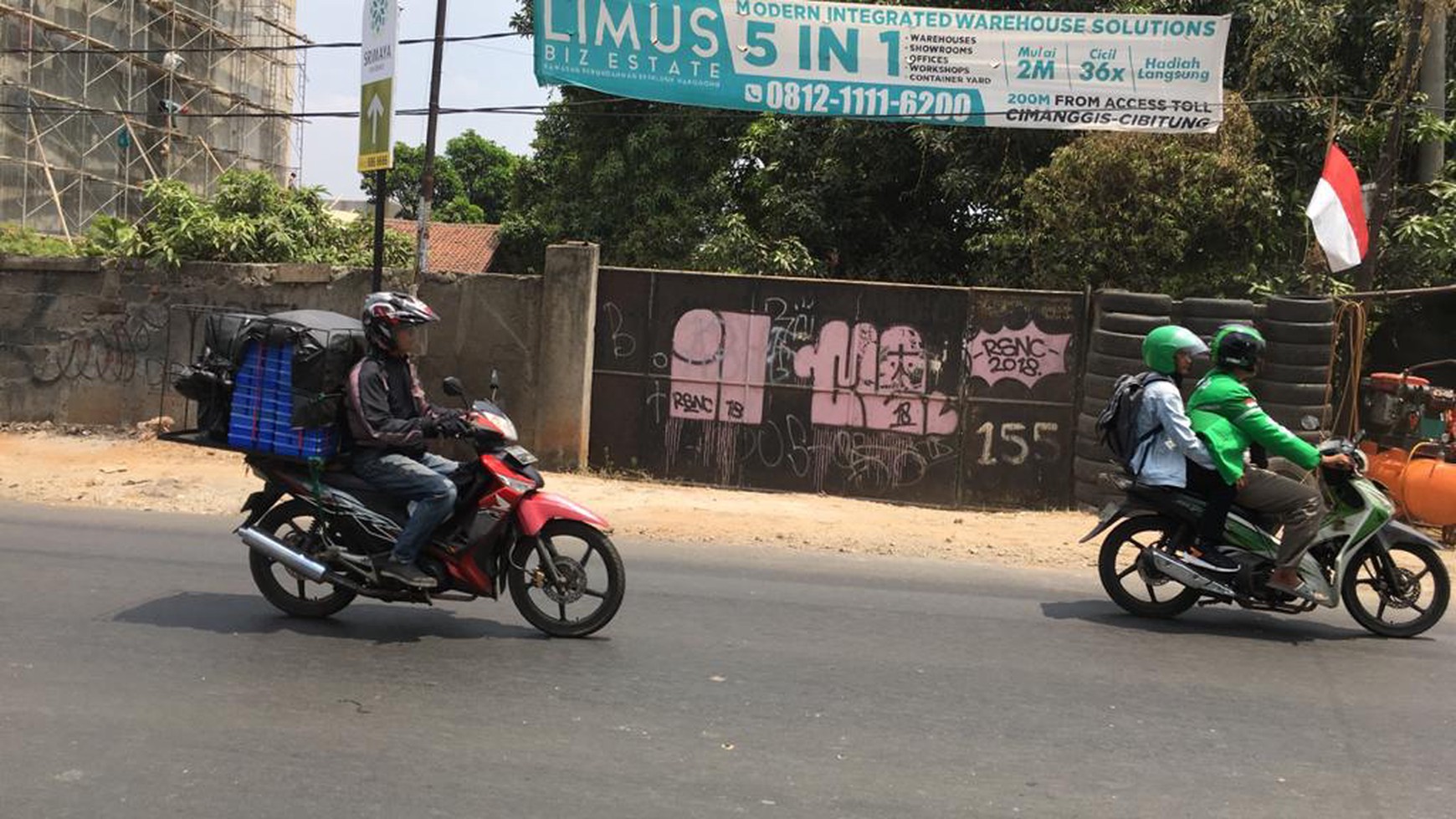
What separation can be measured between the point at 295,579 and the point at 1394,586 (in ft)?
19.7

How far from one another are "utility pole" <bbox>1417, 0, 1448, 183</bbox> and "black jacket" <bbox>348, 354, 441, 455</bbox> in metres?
11.3

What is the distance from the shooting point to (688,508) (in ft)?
35.1

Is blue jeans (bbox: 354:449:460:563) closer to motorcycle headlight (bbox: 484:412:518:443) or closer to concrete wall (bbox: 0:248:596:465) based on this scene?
motorcycle headlight (bbox: 484:412:518:443)

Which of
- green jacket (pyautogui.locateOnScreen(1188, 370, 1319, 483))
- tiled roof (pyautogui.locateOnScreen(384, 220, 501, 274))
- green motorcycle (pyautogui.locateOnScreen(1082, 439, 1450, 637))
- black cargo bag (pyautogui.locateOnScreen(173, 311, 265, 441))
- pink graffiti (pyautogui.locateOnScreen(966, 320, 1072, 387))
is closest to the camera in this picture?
black cargo bag (pyautogui.locateOnScreen(173, 311, 265, 441))

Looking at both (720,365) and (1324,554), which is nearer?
(1324,554)

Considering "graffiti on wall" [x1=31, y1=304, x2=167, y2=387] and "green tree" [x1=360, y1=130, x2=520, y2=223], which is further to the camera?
"green tree" [x1=360, y1=130, x2=520, y2=223]

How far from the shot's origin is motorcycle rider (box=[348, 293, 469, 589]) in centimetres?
572

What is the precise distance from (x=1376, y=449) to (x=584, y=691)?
8.19 m

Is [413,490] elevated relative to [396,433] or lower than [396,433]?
lower

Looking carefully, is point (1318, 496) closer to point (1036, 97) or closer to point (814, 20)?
point (1036, 97)

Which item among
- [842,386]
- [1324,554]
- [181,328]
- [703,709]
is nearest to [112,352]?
[181,328]

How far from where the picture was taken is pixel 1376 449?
10.3 meters

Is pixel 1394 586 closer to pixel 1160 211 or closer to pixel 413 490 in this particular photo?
pixel 413 490

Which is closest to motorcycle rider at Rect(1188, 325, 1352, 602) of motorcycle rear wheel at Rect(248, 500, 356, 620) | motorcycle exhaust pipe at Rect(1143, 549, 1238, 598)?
motorcycle exhaust pipe at Rect(1143, 549, 1238, 598)
